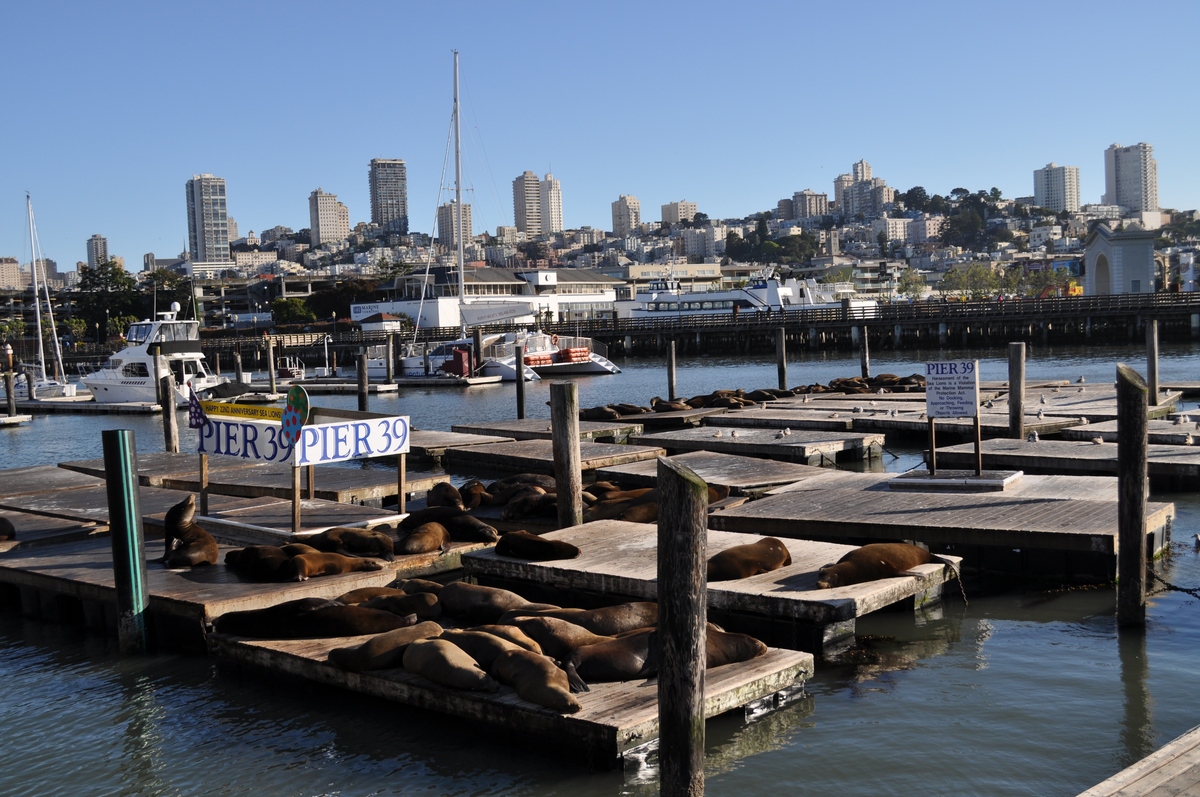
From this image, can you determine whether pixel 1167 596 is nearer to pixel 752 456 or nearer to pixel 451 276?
pixel 752 456

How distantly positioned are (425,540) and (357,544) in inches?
26.6

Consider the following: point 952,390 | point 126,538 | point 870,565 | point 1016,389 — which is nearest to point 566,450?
point 870,565

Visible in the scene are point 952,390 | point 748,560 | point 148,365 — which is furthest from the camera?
point 148,365

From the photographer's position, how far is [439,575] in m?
12.0

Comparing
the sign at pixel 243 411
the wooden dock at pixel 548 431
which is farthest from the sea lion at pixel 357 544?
the wooden dock at pixel 548 431

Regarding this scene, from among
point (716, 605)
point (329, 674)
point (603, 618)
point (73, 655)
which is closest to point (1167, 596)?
point (716, 605)

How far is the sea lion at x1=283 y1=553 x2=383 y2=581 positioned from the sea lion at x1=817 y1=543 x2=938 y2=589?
421 cm

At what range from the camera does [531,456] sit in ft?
64.3

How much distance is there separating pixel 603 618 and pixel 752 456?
1115cm

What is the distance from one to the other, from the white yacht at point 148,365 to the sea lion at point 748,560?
34.0 metres

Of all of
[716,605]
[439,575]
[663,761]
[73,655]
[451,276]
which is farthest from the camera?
[451,276]

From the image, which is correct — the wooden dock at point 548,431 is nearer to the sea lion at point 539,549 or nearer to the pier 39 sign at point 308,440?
the pier 39 sign at point 308,440

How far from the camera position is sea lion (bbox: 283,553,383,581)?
→ 10180 millimetres

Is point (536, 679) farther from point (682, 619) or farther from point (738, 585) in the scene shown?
point (738, 585)
